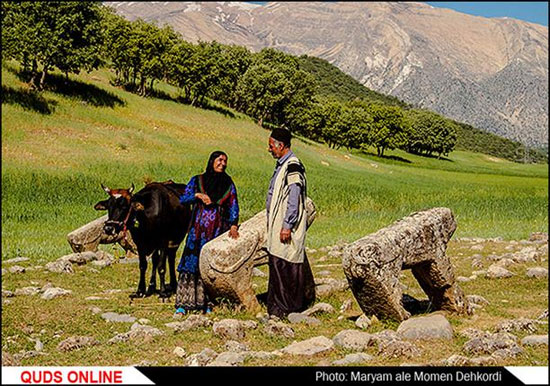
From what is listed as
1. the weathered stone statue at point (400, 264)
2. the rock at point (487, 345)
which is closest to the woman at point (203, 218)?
the weathered stone statue at point (400, 264)

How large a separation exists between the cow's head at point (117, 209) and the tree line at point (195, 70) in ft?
124

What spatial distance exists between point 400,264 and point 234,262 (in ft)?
9.51

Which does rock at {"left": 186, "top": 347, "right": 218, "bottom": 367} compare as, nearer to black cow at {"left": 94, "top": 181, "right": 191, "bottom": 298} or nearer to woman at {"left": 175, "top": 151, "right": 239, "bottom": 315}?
woman at {"left": 175, "top": 151, "right": 239, "bottom": 315}

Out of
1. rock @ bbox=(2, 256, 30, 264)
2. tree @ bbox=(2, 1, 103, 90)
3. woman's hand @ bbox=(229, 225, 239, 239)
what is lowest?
rock @ bbox=(2, 256, 30, 264)

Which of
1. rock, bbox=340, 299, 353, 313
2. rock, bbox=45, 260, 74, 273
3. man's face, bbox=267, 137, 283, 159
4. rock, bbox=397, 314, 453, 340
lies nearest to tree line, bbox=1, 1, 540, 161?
rock, bbox=45, 260, 74, 273

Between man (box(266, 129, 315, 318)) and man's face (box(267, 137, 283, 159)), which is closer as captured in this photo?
man (box(266, 129, 315, 318))

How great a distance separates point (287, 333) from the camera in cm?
794

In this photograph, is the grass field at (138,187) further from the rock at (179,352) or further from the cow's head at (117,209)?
the cow's head at (117,209)

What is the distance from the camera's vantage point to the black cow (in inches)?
403

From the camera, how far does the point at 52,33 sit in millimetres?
43750

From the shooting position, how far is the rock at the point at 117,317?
9.18m

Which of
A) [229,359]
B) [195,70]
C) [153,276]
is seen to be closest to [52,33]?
[195,70]

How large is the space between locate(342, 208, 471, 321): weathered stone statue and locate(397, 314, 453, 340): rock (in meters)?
0.62

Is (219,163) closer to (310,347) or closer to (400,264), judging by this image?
(400,264)
